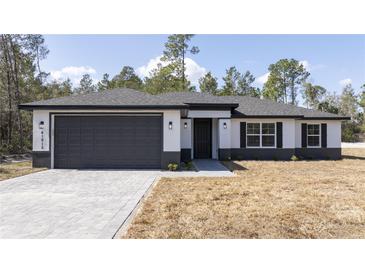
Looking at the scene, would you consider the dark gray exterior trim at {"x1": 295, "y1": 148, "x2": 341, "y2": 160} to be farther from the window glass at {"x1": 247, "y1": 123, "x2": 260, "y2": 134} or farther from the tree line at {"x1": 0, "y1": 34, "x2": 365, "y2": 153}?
the tree line at {"x1": 0, "y1": 34, "x2": 365, "y2": 153}

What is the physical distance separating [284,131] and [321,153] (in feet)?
10.7

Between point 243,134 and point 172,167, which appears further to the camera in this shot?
point 243,134

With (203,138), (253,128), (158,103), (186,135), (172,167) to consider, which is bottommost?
(172,167)

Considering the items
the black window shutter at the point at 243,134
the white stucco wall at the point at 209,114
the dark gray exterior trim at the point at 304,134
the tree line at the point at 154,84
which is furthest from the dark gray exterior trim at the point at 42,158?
the dark gray exterior trim at the point at 304,134

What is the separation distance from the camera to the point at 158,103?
11.5m

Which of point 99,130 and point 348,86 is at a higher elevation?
point 348,86

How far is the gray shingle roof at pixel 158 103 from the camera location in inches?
447

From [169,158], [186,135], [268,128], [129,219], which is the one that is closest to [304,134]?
[268,128]

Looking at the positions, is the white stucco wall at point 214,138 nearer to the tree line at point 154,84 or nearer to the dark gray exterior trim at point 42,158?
the tree line at point 154,84

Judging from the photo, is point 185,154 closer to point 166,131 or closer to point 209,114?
point 209,114
